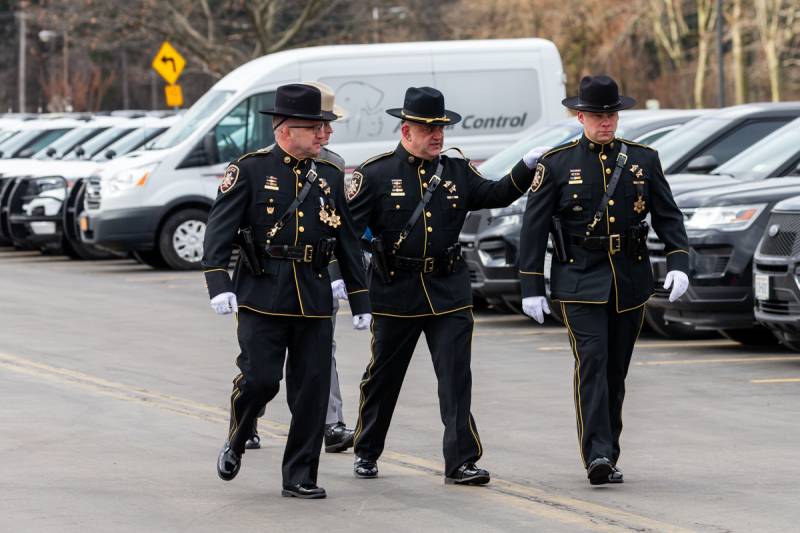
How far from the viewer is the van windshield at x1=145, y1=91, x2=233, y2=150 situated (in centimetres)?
2217

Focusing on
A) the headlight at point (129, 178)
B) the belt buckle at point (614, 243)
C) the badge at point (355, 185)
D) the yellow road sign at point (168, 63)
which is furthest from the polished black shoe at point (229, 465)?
the yellow road sign at point (168, 63)

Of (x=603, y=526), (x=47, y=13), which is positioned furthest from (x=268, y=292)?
(x=47, y=13)

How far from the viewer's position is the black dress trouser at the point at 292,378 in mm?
7965

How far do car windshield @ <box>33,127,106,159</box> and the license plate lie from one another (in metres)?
17.3

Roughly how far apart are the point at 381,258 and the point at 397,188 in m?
0.33

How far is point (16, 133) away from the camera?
3102cm

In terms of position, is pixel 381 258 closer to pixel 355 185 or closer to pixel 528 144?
pixel 355 185

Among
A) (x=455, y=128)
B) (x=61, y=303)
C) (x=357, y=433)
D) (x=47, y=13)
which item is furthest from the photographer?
(x=47, y=13)

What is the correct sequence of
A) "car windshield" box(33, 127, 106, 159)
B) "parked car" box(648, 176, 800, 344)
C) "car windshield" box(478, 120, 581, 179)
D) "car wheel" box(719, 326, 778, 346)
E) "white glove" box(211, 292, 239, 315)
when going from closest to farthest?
"white glove" box(211, 292, 239, 315)
"parked car" box(648, 176, 800, 344)
"car wheel" box(719, 326, 778, 346)
"car windshield" box(478, 120, 581, 179)
"car windshield" box(33, 127, 106, 159)

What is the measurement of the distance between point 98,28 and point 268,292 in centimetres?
4828

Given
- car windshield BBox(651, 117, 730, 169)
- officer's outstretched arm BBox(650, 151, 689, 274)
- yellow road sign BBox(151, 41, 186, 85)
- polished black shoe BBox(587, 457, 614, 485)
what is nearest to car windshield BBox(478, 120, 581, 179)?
car windshield BBox(651, 117, 730, 169)

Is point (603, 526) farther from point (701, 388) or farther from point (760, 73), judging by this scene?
point (760, 73)

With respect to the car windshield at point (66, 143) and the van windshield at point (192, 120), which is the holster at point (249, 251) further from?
the car windshield at point (66, 143)

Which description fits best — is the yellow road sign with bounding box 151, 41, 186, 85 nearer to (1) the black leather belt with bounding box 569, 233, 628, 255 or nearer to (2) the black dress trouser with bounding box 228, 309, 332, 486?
(1) the black leather belt with bounding box 569, 233, 628, 255
